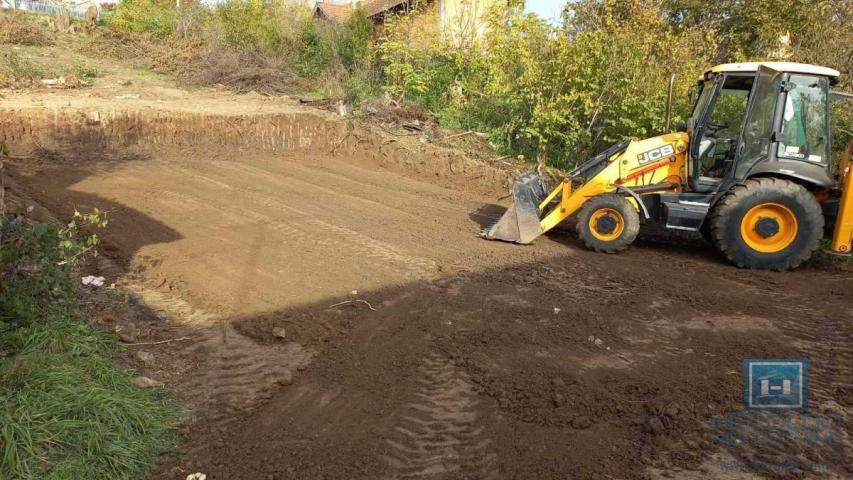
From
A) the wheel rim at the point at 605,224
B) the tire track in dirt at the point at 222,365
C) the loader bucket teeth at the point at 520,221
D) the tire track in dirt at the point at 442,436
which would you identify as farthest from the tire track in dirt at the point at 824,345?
the tire track in dirt at the point at 222,365

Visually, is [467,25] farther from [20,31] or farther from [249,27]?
[20,31]

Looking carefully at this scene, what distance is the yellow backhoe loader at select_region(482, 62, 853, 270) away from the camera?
6.75m

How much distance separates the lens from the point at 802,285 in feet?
21.3

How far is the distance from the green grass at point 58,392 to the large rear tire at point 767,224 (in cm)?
629

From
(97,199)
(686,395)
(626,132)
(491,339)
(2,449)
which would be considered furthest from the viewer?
(626,132)

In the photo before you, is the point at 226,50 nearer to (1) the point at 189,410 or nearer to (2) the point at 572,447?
(1) the point at 189,410

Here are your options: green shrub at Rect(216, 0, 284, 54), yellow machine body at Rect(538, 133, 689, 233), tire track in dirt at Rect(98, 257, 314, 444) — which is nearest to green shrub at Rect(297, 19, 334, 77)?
green shrub at Rect(216, 0, 284, 54)

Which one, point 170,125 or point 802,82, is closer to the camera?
point 802,82

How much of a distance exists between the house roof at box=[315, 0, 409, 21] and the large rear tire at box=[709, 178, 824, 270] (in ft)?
42.3

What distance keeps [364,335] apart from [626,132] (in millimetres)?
8091

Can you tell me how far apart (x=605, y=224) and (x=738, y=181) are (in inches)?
64.0

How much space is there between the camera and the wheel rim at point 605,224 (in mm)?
7398

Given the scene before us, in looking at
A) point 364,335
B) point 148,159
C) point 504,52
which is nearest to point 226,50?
point 148,159

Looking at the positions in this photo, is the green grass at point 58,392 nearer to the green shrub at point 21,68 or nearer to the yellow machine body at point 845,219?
the yellow machine body at point 845,219
